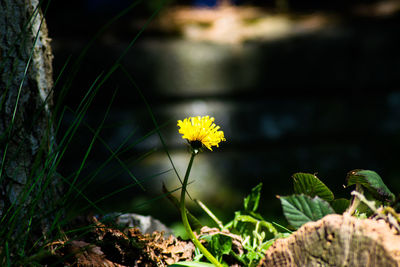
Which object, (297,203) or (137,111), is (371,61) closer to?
(137,111)

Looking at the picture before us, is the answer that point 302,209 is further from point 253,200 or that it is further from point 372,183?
point 253,200

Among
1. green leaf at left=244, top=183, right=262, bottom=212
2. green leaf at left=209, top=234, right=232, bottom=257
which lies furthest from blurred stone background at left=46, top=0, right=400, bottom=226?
green leaf at left=209, top=234, right=232, bottom=257

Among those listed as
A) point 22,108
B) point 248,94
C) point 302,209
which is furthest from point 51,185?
point 248,94

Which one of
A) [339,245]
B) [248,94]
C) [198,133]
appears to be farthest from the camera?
[248,94]

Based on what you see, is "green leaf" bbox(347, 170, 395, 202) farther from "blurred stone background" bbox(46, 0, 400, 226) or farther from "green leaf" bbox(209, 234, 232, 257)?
"blurred stone background" bbox(46, 0, 400, 226)

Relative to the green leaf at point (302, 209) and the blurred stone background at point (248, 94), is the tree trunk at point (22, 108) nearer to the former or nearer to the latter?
the green leaf at point (302, 209)

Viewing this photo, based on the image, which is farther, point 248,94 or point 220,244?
point 248,94
